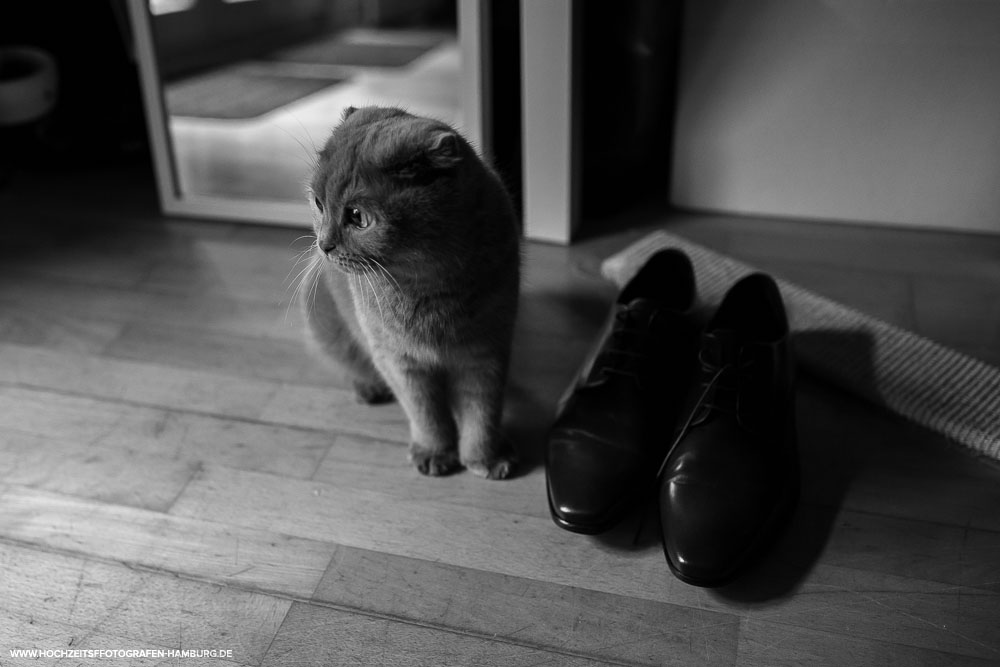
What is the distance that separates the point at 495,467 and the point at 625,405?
20cm

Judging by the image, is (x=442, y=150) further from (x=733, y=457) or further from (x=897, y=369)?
(x=897, y=369)

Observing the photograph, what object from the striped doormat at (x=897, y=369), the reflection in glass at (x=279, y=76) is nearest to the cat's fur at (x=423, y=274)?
the striped doormat at (x=897, y=369)

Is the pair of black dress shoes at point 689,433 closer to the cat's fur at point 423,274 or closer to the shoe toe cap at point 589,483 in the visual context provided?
the shoe toe cap at point 589,483

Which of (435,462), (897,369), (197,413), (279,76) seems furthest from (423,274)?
(279,76)

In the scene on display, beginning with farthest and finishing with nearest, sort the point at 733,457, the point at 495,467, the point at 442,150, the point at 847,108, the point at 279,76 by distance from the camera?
the point at 279,76 < the point at 847,108 < the point at 495,467 < the point at 733,457 < the point at 442,150

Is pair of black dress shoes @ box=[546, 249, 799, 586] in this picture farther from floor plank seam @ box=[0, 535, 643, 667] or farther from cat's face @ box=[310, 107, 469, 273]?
cat's face @ box=[310, 107, 469, 273]

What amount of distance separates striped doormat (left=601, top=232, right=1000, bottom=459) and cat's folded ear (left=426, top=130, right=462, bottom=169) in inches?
30.2

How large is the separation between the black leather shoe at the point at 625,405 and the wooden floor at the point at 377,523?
6 centimetres

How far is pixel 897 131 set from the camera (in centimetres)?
177

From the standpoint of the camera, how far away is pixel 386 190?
0.92m

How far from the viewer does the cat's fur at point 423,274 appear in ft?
3.04

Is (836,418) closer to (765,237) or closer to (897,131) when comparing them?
(765,237)

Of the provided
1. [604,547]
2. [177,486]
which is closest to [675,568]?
[604,547]

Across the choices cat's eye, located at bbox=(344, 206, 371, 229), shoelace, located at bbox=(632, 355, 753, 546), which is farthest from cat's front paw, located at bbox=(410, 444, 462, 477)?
cat's eye, located at bbox=(344, 206, 371, 229)
